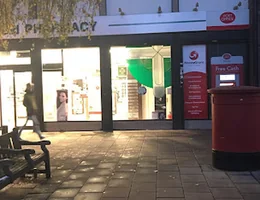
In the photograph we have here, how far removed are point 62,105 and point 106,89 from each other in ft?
5.36

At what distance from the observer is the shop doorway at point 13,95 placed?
1334cm

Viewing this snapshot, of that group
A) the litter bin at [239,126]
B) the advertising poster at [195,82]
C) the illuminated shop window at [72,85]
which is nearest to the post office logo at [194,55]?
the advertising poster at [195,82]

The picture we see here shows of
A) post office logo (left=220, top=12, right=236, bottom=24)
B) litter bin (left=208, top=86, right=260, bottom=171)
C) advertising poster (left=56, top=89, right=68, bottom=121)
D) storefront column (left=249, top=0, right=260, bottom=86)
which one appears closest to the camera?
litter bin (left=208, top=86, right=260, bottom=171)

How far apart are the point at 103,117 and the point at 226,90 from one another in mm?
6747

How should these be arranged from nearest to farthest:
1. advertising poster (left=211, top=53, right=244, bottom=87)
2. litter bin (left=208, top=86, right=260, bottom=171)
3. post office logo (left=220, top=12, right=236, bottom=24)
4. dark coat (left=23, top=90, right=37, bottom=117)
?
litter bin (left=208, top=86, right=260, bottom=171) → dark coat (left=23, top=90, right=37, bottom=117) → post office logo (left=220, top=12, right=236, bottom=24) → advertising poster (left=211, top=53, right=244, bottom=87)

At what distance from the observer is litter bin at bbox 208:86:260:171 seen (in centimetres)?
672

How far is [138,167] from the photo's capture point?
24.3 ft

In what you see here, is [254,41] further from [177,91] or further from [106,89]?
[106,89]

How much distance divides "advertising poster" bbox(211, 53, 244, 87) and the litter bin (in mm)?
5807

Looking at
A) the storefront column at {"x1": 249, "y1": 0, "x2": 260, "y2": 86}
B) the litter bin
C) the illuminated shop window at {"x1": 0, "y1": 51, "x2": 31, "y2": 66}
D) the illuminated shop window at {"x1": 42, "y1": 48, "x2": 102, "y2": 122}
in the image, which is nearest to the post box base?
the litter bin

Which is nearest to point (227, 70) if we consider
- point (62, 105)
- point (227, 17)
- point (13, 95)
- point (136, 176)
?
point (227, 17)

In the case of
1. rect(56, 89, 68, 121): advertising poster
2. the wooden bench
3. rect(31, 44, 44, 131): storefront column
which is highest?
rect(31, 44, 44, 131): storefront column

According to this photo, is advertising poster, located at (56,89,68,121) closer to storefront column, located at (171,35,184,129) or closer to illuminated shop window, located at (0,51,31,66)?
illuminated shop window, located at (0,51,31,66)

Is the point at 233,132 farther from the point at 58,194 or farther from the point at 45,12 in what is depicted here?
the point at 45,12
